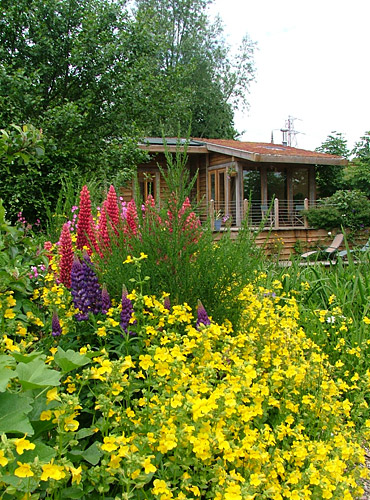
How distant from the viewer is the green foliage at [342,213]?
14516 mm

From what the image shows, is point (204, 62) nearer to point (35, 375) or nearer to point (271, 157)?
point (271, 157)

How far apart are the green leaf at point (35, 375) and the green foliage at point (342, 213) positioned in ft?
45.8

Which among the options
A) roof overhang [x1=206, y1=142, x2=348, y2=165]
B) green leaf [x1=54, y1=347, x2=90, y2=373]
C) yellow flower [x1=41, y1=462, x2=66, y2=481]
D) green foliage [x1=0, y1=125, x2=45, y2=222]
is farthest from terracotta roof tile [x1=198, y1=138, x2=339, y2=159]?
yellow flower [x1=41, y1=462, x2=66, y2=481]

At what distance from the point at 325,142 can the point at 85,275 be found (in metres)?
23.2

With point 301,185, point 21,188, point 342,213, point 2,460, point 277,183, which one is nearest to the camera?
point 2,460

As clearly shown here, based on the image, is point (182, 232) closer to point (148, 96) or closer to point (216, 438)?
point (216, 438)

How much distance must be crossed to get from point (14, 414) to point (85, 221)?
1.73 metres

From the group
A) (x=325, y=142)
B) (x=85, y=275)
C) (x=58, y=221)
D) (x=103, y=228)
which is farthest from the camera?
(x=325, y=142)

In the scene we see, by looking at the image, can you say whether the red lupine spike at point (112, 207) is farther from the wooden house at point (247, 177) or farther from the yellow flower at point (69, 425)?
the wooden house at point (247, 177)

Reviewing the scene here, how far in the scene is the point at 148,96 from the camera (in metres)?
8.95

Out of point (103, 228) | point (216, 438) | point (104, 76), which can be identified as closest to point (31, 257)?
point (103, 228)

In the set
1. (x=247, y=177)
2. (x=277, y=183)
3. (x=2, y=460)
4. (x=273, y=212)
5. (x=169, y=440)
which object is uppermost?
(x=247, y=177)

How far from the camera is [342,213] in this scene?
14.9 m

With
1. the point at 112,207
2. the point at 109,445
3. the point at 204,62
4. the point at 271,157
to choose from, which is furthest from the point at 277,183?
the point at 109,445
